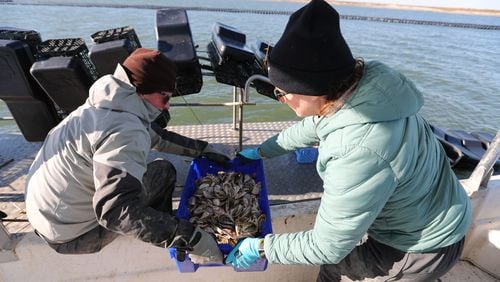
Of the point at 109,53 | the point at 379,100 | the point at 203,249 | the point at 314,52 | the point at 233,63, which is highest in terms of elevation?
the point at 314,52

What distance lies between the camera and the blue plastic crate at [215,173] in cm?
204

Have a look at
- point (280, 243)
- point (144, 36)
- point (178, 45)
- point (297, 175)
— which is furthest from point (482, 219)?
point (144, 36)

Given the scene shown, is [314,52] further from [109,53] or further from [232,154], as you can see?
[232,154]

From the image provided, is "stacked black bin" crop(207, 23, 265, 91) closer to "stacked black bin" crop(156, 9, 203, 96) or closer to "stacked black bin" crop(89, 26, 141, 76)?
"stacked black bin" crop(156, 9, 203, 96)

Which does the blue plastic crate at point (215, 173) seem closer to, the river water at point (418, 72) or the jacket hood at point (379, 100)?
the jacket hood at point (379, 100)

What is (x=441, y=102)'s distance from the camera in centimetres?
1001

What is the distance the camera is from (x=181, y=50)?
2973mm

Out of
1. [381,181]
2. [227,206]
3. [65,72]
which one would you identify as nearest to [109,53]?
[65,72]

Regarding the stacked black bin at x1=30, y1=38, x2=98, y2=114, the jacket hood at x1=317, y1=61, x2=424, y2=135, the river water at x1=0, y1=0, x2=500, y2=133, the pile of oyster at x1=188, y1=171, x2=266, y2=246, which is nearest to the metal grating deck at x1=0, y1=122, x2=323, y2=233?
the pile of oyster at x1=188, y1=171, x2=266, y2=246

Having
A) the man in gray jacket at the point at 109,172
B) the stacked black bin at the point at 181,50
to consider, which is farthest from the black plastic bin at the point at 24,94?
the man in gray jacket at the point at 109,172

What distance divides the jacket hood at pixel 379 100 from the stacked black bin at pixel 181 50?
1847 millimetres

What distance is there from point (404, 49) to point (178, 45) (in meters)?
18.2

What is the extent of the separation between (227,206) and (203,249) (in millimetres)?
641

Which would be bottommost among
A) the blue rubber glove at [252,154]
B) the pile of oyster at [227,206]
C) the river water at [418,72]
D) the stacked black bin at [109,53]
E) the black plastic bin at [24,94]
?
the river water at [418,72]
